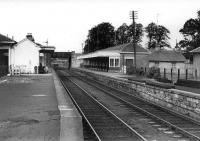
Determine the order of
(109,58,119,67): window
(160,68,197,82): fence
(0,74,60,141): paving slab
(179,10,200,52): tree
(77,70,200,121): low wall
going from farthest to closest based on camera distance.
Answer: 1. (179,10,200,52): tree
2. (109,58,119,67): window
3. (160,68,197,82): fence
4. (77,70,200,121): low wall
5. (0,74,60,141): paving slab

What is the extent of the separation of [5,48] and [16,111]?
36590 millimetres

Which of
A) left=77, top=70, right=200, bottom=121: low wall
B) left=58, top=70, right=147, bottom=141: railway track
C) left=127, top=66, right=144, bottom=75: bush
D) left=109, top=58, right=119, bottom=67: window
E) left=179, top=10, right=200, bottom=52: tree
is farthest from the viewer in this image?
left=179, top=10, right=200, bottom=52: tree

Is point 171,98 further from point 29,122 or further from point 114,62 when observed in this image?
point 114,62

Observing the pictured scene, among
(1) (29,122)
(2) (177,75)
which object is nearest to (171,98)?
(1) (29,122)

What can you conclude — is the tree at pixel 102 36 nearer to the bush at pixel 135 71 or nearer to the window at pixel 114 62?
the window at pixel 114 62

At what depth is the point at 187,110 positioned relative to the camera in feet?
55.2

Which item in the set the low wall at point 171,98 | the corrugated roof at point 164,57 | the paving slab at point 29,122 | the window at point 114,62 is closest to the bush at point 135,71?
the corrugated roof at point 164,57

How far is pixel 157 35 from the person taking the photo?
382 feet

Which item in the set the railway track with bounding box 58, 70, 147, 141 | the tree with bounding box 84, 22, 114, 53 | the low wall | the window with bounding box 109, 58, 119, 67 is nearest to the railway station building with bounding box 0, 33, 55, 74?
the window with bounding box 109, 58, 119, 67

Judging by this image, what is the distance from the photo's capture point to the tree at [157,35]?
116 m

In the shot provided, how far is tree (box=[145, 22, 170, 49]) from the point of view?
116000 millimetres

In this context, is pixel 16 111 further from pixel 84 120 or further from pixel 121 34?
pixel 121 34

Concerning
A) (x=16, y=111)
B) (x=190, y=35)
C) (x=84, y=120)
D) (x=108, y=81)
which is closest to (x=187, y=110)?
(x=84, y=120)

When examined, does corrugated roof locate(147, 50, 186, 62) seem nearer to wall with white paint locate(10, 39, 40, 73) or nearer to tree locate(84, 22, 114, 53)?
wall with white paint locate(10, 39, 40, 73)
